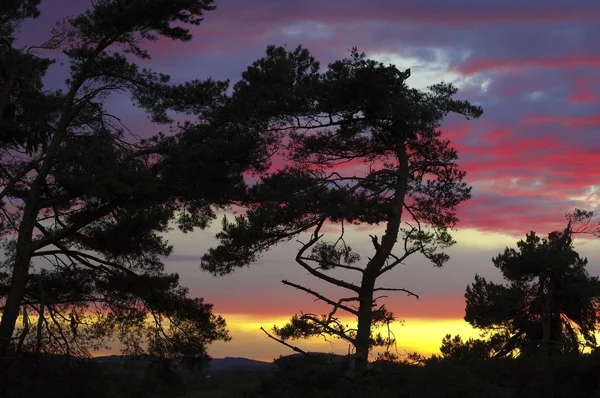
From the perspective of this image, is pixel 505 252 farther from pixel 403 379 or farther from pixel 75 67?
pixel 75 67

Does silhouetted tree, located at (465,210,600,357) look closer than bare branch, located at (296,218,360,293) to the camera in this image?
No

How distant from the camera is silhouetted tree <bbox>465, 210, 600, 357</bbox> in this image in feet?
104

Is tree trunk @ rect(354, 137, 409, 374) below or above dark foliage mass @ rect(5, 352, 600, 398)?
above

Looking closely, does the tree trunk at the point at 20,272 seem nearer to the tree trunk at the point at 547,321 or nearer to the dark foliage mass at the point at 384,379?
the dark foliage mass at the point at 384,379

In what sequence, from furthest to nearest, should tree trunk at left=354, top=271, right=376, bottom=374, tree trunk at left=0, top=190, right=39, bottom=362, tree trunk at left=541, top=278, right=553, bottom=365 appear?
tree trunk at left=541, top=278, right=553, bottom=365
tree trunk at left=354, top=271, right=376, bottom=374
tree trunk at left=0, top=190, right=39, bottom=362

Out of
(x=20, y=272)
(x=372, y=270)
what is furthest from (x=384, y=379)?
(x=20, y=272)

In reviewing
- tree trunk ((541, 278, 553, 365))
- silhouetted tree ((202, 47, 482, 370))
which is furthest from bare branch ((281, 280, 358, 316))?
tree trunk ((541, 278, 553, 365))

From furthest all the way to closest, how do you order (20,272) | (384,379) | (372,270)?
(372,270)
(20,272)
(384,379)

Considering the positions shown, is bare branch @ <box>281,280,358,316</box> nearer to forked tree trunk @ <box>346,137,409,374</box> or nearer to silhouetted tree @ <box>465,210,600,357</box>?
forked tree trunk @ <box>346,137,409,374</box>

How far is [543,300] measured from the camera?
32344 mm

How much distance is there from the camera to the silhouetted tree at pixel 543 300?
31.6 m

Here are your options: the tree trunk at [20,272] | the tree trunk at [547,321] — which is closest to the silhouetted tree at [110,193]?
the tree trunk at [20,272]

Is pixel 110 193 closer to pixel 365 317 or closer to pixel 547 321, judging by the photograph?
pixel 365 317

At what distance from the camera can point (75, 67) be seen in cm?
2181
